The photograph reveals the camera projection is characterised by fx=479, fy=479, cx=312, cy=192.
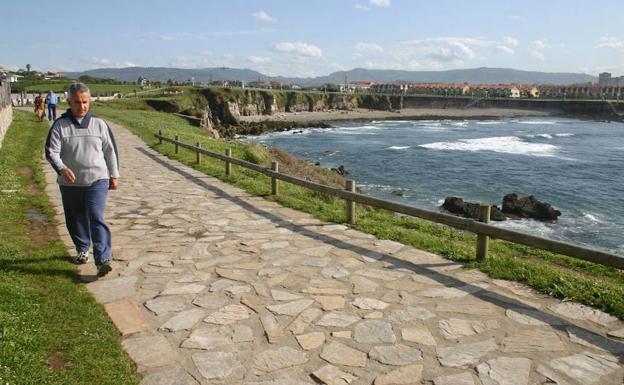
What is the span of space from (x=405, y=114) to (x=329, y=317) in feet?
400

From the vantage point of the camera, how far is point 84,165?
5352 mm

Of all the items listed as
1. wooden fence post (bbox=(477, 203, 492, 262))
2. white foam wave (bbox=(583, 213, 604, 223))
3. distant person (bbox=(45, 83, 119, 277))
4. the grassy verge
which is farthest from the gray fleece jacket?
white foam wave (bbox=(583, 213, 604, 223))

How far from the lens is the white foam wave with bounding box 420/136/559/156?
48.3 meters

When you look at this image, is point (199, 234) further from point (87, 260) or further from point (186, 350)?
point (186, 350)

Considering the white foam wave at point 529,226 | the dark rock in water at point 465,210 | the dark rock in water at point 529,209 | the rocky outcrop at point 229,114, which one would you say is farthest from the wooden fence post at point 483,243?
the rocky outcrop at point 229,114

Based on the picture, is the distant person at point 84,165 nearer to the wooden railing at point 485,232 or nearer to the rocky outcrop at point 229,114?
the wooden railing at point 485,232

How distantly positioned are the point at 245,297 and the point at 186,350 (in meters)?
1.21

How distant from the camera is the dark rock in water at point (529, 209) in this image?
20766mm

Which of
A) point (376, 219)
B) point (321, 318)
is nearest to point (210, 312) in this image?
point (321, 318)

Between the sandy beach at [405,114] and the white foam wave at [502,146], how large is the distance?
40.2 m

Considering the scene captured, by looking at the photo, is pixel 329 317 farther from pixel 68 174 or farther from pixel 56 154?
pixel 56 154

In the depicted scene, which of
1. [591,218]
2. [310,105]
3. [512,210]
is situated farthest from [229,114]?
[591,218]

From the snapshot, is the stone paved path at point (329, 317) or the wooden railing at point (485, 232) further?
the wooden railing at point (485, 232)

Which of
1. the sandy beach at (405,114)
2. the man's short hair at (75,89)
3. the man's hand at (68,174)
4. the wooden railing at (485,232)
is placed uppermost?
the man's short hair at (75,89)
